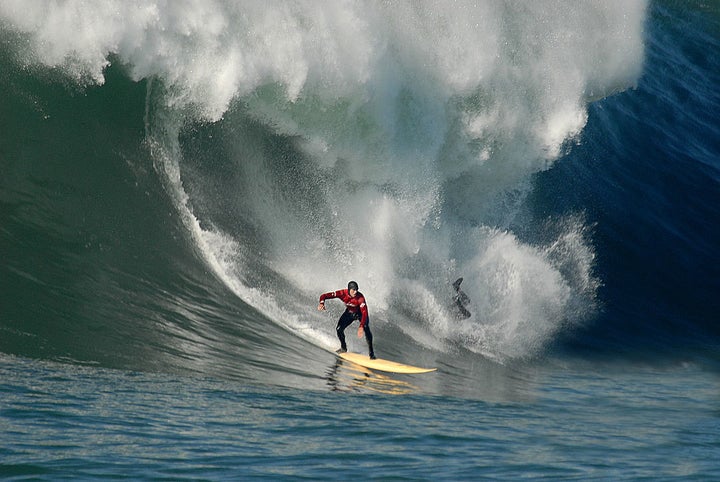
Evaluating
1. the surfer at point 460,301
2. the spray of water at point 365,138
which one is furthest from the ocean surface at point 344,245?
the surfer at point 460,301

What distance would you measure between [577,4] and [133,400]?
13328mm

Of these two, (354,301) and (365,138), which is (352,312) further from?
(365,138)

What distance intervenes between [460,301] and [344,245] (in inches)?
71.4


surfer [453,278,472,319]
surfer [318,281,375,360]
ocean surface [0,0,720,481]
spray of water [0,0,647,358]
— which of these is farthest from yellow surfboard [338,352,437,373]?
surfer [453,278,472,319]

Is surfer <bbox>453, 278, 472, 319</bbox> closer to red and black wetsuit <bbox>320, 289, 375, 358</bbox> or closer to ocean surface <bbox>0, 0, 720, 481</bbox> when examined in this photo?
ocean surface <bbox>0, 0, 720, 481</bbox>

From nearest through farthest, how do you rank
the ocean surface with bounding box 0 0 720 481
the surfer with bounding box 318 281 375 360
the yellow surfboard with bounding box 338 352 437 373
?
the ocean surface with bounding box 0 0 720 481
the yellow surfboard with bounding box 338 352 437 373
the surfer with bounding box 318 281 375 360

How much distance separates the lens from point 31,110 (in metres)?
12.3

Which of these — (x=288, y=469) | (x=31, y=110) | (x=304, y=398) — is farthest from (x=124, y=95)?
(x=288, y=469)

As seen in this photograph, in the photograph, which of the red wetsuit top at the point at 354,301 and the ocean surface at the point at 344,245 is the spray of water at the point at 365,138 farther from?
the red wetsuit top at the point at 354,301

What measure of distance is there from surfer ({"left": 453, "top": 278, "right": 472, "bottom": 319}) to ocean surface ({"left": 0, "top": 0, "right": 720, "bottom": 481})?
0.46 ft

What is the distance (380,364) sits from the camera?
37.2 ft

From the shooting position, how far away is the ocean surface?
7859mm

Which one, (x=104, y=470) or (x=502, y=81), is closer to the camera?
(x=104, y=470)

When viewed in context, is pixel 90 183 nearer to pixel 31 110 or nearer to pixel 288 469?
pixel 31 110
